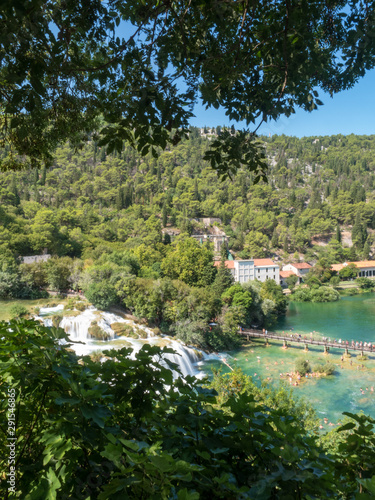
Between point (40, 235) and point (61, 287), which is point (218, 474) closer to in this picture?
point (61, 287)

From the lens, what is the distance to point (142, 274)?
22.0 meters

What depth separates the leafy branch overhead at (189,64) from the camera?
1.49 m

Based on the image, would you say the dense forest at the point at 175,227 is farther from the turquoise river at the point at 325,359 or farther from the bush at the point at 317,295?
the bush at the point at 317,295

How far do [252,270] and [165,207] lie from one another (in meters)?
20.1

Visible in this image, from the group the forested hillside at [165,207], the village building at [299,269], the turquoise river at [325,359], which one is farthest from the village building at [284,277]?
the turquoise river at [325,359]

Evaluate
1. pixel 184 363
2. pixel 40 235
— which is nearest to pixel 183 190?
pixel 40 235

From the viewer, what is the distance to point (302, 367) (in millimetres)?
13188

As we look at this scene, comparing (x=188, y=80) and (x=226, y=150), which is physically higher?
(x=188, y=80)

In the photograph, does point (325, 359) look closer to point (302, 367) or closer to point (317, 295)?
point (302, 367)

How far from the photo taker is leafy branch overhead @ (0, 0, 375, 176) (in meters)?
1.49

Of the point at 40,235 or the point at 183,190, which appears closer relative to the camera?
the point at 40,235

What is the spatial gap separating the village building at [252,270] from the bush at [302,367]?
1619 cm

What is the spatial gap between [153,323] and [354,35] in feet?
53.2

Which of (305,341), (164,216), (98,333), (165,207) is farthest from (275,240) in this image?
(98,333)
